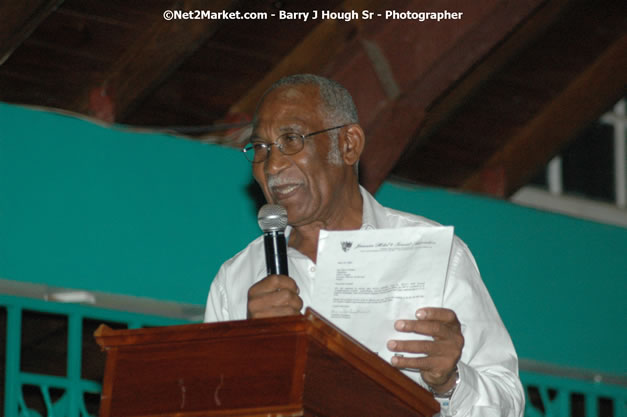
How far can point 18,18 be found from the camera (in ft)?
13.6

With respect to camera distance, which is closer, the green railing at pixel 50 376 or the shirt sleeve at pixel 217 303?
the shirt sleeve at pixel 217 303

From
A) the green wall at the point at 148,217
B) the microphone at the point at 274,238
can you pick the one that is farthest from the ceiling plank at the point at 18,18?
the microphone at the point at 274,238

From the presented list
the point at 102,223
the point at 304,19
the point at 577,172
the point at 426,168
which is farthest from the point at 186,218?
the point at 577,172

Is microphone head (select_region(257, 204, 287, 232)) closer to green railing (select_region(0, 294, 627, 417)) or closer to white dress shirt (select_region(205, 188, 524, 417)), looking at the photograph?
white dress shirt (select_region(205, 188, 524, 417))

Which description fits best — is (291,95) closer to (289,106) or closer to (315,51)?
(289,106)

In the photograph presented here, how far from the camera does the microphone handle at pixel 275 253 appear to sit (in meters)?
2.25

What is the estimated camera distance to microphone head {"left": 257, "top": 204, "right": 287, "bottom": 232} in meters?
2.32

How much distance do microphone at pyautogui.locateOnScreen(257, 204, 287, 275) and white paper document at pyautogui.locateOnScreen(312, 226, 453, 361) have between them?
130 millimetres

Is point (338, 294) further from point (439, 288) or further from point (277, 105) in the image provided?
point (277, 105)

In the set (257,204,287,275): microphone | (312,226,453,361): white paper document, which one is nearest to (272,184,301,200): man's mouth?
(257,204,287,275): microphone

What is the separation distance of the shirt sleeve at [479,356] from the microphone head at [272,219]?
0.43 m

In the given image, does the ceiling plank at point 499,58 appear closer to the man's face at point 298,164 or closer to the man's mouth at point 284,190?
the man's face at point 298,164

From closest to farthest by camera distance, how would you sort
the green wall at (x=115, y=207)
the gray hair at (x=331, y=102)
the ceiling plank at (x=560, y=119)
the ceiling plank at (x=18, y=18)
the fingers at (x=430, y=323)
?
the fingers at (x=430, y=323) < the gray hair at (x=331, y=102) < the ceiling plank at (x=18, y=18) < the green wall at (x=115, y=207) < the ceiling plank at (x=560, y=119)

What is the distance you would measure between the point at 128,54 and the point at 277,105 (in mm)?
2165
